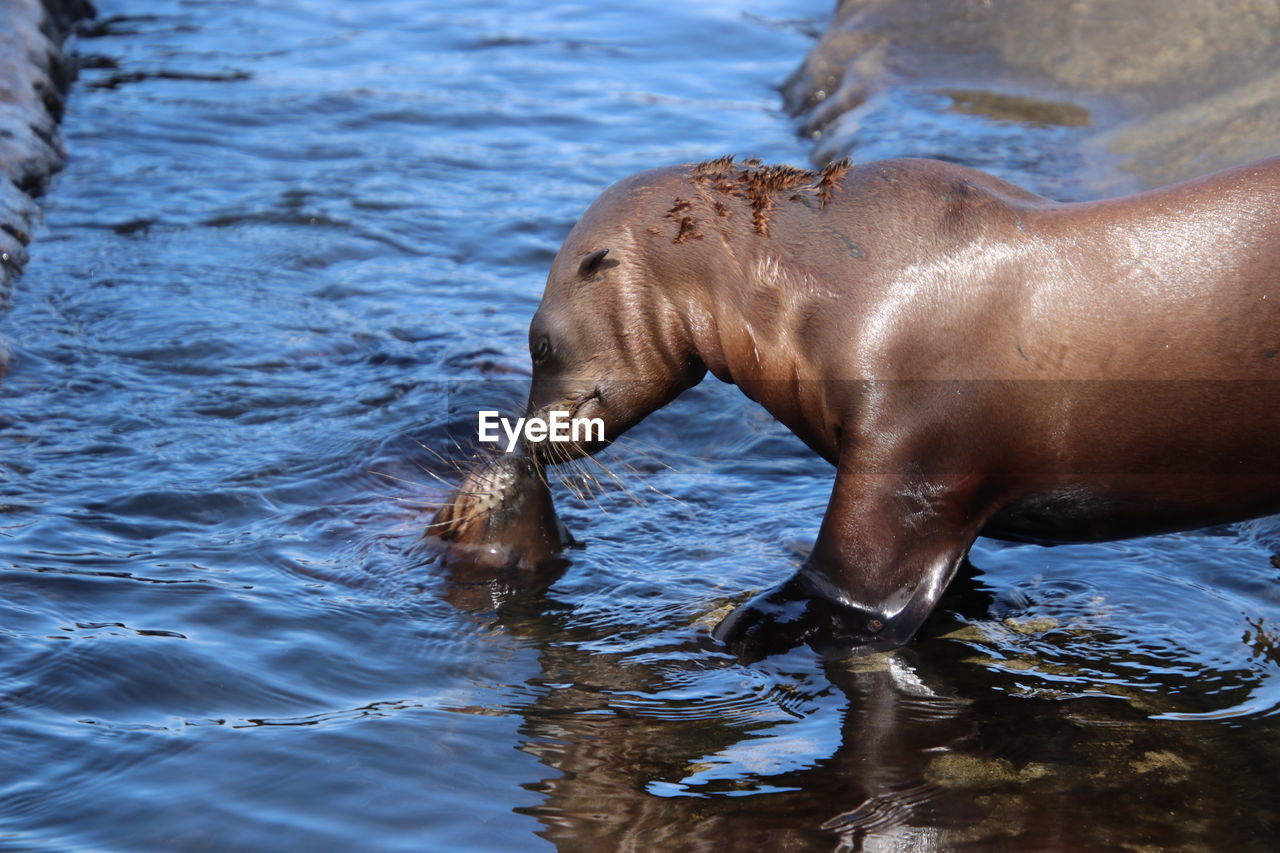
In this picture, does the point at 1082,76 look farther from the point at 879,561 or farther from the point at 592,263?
the point at 879,561

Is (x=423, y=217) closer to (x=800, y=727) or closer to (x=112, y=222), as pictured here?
(x=112, y=222)

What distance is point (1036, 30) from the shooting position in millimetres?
13414

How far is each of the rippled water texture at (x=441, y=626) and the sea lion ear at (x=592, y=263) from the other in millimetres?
1322

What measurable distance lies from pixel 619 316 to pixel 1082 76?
7815 millimetres

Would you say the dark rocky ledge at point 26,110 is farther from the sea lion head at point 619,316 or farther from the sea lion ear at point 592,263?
the sea lion ear at point 592,263

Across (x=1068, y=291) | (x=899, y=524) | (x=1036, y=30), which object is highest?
(x=1036, y=30)

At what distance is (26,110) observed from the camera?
12.7 metres

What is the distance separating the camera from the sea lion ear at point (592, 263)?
597 centimetres

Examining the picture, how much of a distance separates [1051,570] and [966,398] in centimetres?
142

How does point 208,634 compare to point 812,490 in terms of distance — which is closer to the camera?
point 208,634

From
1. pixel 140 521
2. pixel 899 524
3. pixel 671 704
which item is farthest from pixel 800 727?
pixel 140 521

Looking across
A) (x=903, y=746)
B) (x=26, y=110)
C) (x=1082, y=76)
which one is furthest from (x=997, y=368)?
(x=26, y=110)

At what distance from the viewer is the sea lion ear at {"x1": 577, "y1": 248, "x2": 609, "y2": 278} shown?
597cm

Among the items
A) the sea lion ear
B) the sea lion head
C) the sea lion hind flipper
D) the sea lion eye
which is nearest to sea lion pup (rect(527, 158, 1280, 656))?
the sea lion hind flipper
